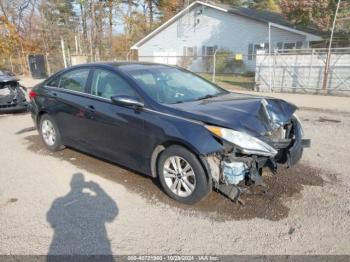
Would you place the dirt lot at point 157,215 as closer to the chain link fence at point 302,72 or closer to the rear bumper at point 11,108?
the rear bumper at point 11,108

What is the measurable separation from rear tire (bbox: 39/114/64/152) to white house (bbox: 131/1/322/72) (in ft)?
52.1

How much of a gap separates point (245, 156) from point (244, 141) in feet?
0.69

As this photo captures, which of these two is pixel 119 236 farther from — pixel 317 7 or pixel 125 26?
pixel 125 26

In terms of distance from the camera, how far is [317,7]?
66.5 feet

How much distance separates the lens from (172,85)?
14.1 ft

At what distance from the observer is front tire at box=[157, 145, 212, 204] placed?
10.9 ft

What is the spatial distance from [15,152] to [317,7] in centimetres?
2111

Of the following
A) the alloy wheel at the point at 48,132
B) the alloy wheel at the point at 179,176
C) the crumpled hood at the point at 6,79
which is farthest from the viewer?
the crumpled hood at the point at 6,79

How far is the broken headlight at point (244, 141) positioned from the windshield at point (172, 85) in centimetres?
89

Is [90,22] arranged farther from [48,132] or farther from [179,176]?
[179,176]

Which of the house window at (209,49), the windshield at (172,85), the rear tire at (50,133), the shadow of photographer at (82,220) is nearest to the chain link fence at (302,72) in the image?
the windshield at (172,85)

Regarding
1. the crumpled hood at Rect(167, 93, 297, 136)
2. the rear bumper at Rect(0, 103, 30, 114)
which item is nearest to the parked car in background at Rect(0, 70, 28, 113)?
the rear bumper at Rect(0, 103, 30, 114)

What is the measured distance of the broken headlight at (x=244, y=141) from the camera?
3.15 m

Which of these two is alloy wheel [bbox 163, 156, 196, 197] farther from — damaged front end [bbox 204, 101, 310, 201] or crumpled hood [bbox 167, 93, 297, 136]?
crumpled hood [bbox 167, 93, 297, 136]
